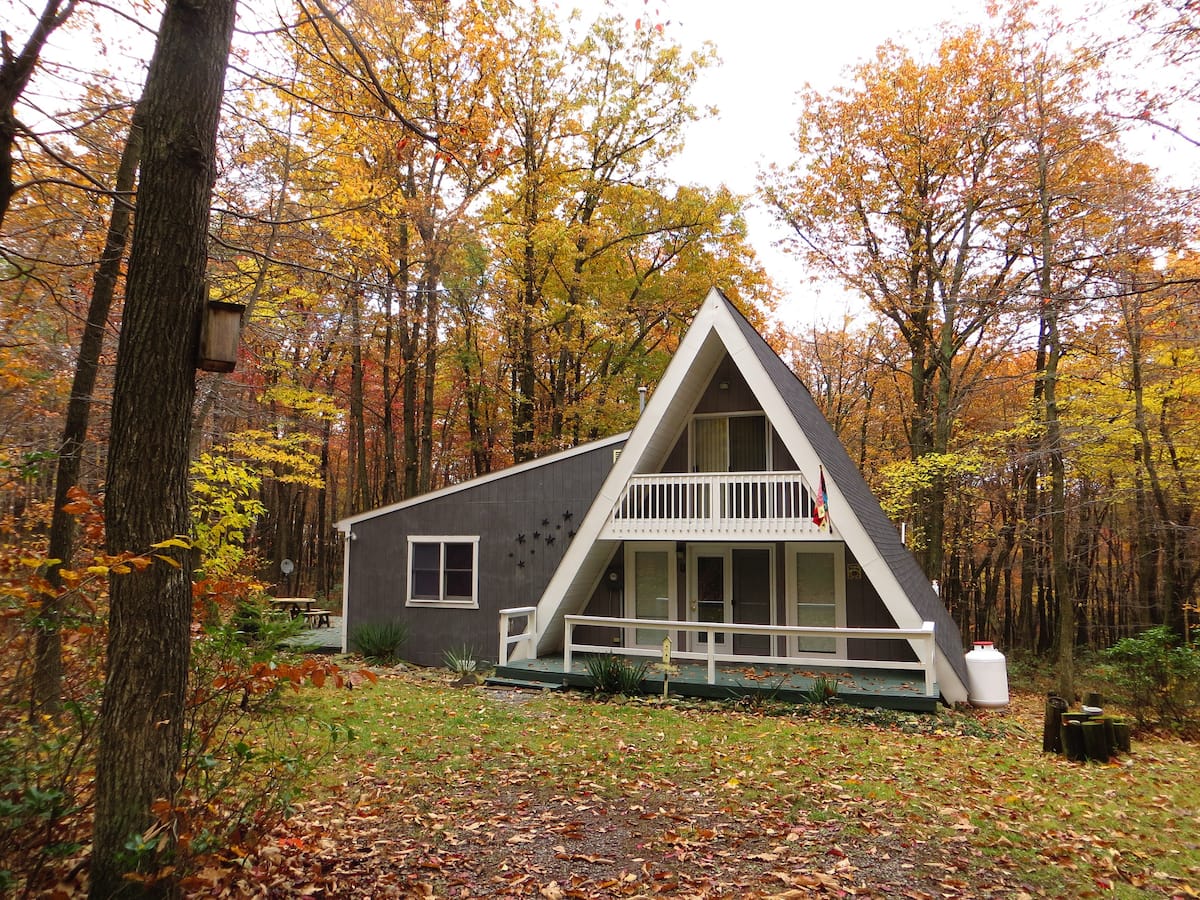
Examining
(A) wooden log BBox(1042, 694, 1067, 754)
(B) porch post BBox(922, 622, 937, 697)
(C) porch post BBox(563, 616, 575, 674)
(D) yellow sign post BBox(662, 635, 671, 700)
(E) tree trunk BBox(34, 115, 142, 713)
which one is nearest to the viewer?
(E) tree trunk BBox(34, 115, 142, 713)

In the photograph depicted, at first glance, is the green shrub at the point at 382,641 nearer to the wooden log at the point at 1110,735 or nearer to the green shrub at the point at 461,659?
the green shrub at the point at 461,659

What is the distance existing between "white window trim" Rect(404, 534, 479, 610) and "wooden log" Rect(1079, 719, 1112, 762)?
10.8 meters

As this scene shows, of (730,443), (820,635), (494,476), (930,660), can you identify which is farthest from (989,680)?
(494,476)

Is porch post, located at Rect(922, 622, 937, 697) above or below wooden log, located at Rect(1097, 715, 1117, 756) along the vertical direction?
above

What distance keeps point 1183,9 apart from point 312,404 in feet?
68.2

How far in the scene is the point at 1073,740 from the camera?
7828 millimetres

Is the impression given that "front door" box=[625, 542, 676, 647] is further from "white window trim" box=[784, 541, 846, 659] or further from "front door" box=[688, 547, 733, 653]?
"white window trim" box=[784, 541, 846, 659]

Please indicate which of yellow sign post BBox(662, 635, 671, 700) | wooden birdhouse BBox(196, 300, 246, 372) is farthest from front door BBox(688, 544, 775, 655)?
wooden birdhouse BBox(196, 300, 246, 372)

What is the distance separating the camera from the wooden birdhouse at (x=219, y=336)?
3631mm

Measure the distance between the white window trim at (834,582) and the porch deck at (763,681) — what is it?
0.41 m

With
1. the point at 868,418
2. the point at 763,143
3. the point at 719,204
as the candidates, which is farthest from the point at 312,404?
the point at 868,418

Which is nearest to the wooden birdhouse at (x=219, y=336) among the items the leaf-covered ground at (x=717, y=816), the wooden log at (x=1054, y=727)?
the leaf-covered ground at (x=717, y=816)

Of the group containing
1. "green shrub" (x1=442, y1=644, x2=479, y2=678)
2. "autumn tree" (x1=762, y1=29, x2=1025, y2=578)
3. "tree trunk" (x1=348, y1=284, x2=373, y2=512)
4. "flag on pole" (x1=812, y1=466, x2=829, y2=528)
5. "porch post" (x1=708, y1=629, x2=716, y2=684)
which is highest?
"autumn tree" (x1=762, y1=29, x2=1025, y2=578)

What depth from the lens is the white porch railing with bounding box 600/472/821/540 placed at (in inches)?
451
